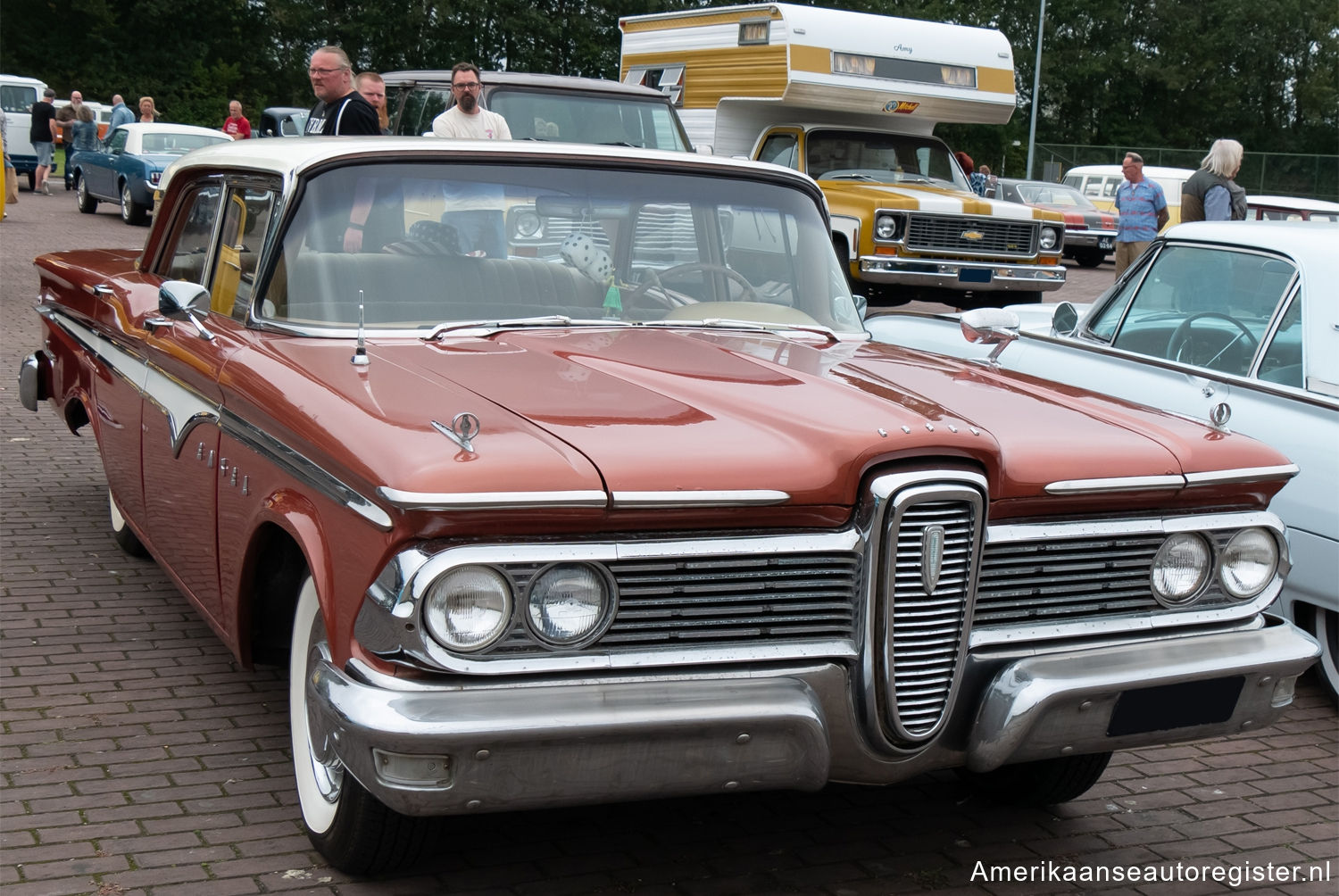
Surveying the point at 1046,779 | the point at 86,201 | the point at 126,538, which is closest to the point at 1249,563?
the point at 1046,779

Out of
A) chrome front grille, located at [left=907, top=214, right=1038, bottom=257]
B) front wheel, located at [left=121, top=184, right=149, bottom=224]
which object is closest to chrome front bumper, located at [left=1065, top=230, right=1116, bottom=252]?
chrome front grille, located at [left=907, top=214, right=1038, bottom=257]

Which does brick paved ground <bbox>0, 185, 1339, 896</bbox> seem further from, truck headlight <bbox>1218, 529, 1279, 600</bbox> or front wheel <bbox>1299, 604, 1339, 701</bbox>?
truck headlight <bbox>1218, 529, 1279, 600</bbox>

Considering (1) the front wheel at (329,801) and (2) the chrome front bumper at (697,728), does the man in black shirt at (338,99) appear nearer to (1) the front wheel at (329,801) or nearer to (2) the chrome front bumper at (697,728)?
(1) the front wheel at (329,801)

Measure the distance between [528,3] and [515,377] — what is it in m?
43.7

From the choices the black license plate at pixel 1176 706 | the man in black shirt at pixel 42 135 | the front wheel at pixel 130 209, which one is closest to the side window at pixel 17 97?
the man in black shirt at pixel 42 135

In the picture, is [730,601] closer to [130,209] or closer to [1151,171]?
[130,209]

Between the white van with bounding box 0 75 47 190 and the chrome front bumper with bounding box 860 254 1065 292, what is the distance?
2219 cm

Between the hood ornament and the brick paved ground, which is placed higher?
the hood ornament

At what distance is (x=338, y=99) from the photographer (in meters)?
7.89

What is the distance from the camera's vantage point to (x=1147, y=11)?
60.8 metres

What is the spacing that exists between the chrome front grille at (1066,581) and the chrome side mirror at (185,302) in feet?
7.85

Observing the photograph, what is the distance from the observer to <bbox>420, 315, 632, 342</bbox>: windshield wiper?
4.13 m

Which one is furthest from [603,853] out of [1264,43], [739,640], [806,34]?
[1264,43]

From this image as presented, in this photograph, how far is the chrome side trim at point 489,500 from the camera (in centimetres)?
281
